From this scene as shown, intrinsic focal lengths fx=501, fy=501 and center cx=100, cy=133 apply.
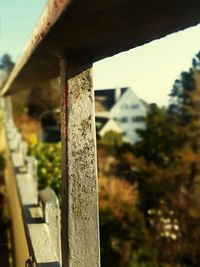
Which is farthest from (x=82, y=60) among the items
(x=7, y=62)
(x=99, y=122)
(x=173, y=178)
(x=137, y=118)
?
(x=173, y=178)

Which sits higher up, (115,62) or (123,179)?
(115,62)

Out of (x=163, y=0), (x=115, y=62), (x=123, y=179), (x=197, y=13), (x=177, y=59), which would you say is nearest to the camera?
(x=163, y=0)

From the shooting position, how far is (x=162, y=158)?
17516 millimetres

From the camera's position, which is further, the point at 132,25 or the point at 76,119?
the point at 76,119

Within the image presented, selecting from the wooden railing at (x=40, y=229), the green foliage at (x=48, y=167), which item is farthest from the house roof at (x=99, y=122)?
the wooden railing at (x=40, y=229)

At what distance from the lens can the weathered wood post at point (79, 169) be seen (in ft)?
6.75

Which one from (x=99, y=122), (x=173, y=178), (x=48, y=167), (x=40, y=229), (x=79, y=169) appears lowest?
(x=173, y=178)

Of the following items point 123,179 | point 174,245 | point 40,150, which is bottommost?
point 174,245

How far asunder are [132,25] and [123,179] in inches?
584

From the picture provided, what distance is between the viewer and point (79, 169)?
6.84 ft

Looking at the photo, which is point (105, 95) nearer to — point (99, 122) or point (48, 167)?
point (48, 167)

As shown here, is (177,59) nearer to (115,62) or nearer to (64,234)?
(115,62)

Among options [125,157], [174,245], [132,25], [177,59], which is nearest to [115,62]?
[177,59]

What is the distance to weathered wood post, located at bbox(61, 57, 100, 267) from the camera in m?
2.06
